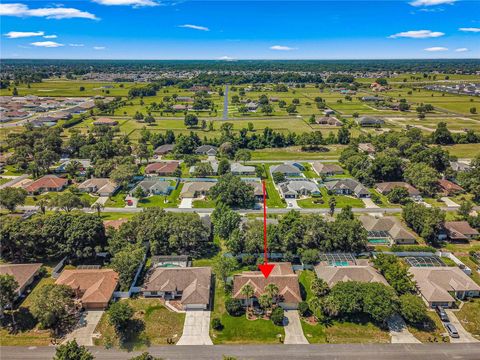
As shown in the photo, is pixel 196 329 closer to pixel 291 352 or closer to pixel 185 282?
pixel 185 282

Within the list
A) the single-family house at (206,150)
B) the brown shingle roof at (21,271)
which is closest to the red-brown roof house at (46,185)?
the brown shingle roof at (21,271)

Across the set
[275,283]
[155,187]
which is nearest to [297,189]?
[155,187]

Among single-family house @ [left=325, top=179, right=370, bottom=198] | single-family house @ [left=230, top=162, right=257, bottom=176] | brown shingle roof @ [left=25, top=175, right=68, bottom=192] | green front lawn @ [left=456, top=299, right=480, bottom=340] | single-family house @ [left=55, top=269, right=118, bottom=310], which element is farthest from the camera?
single-family house @ [left=230, top=162, right=257, bottom=176]

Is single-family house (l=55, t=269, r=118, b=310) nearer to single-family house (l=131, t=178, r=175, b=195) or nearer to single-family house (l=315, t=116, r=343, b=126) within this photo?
single-family house (l=131, t=178, r=175, b=195)

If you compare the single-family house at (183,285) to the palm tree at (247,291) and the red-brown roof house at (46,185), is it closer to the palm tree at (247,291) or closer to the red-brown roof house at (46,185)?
the palm tree at (247,291)

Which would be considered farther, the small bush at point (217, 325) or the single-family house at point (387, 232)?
the single-family house at point (387, 232)

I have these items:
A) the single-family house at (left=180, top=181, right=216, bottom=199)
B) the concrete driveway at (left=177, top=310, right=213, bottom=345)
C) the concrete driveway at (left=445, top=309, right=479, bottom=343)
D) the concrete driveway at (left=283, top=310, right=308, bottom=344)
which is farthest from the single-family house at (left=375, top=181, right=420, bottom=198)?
the concrete driveway at (left=177, top=310, right=213, bottom=345)

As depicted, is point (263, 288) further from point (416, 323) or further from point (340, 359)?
point (416, 323)
